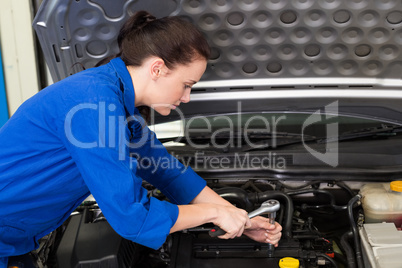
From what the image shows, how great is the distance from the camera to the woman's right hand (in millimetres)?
1115

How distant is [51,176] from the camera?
3.56ft

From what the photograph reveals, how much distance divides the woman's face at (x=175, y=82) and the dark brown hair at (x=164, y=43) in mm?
18

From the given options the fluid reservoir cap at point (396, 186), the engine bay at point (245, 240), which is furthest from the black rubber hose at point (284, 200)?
the fluid reservoir cap at point (396, 186)

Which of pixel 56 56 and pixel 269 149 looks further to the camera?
pixel 269 149

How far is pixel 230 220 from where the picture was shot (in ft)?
3.68

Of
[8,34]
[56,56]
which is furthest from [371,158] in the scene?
[8,34]

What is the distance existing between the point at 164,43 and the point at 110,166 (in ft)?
1.14

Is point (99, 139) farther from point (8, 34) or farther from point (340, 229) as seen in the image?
point (8, 34)

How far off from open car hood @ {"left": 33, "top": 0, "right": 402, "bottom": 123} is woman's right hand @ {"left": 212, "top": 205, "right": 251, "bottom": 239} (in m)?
0.55

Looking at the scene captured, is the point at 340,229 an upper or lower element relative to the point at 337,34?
lower

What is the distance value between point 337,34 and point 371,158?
468 mm

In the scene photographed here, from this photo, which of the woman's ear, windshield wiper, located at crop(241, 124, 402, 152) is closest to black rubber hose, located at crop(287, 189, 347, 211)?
windshield wiper, located at crop(241, 124, 402, 152)

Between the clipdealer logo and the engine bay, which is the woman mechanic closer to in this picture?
the engine bay

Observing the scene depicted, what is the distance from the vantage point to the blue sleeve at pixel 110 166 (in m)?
0.94
